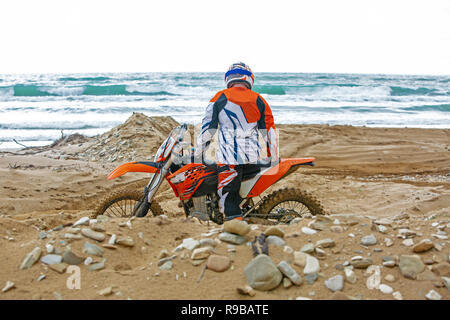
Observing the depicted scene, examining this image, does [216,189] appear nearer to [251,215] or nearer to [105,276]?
[251,215]

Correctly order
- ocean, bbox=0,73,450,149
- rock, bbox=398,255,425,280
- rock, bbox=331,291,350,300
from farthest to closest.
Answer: ocean, bbox=0,73,450,149, rock, bbox=398,255,425,280, rock, bbox=331,291,350,300

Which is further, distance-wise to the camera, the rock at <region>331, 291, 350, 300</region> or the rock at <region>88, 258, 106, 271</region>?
the rock at <region>88, 258, 106, 271</region>

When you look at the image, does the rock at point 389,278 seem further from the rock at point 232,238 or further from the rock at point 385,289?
the rock at point 232,238

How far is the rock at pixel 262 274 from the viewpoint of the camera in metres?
1.99

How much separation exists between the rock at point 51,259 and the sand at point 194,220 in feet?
0.13

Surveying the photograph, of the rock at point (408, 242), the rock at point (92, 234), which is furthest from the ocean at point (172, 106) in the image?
the rock at point (408, 242)

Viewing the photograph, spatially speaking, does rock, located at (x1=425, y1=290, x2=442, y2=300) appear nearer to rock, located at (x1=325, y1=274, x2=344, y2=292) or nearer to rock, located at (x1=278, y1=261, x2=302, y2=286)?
rock, located at (x1=325, y1=274, x2=344, y2=292)

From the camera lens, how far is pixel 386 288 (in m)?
1.99

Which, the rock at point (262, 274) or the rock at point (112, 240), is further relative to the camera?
the rock at point (112, 240)

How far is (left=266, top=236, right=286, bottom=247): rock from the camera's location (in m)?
2.40

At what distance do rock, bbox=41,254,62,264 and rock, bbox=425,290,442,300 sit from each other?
2.11m

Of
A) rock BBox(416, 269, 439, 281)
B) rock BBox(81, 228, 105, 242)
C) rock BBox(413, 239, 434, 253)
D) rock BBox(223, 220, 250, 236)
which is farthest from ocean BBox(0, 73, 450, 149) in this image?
rock BBox(416, 269, 439, 281)

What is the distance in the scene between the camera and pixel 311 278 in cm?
206
